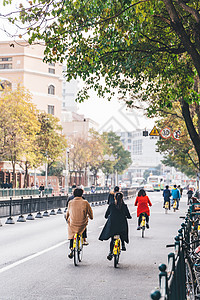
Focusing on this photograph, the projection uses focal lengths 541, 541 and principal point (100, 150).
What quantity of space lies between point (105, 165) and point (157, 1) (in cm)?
10035

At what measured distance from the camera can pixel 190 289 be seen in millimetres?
6820

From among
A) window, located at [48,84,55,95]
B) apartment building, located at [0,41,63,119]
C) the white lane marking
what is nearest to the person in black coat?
the white lane marking

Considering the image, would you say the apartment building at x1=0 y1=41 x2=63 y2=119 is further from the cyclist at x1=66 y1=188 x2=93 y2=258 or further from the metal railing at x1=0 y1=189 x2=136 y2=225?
the cyclist at x1=66 y1=188 x2=93 y2=258

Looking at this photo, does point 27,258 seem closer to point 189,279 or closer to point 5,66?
point 189,279

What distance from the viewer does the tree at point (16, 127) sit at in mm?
57375

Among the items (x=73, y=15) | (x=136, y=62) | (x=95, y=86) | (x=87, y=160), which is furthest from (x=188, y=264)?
(x=87, y=160)

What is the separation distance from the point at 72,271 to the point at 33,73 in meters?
90.3

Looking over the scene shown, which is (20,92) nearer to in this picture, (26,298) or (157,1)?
(157,1)

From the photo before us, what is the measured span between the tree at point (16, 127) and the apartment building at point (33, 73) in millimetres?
36360

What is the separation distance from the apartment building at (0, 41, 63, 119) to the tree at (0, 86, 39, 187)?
36.4 m

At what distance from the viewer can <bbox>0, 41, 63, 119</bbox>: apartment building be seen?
97.4 m

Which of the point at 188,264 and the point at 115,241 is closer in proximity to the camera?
the point at 188,264

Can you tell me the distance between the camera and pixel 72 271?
1088cm

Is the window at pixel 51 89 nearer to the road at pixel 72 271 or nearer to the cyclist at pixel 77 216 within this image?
the road at pixel 72 271
